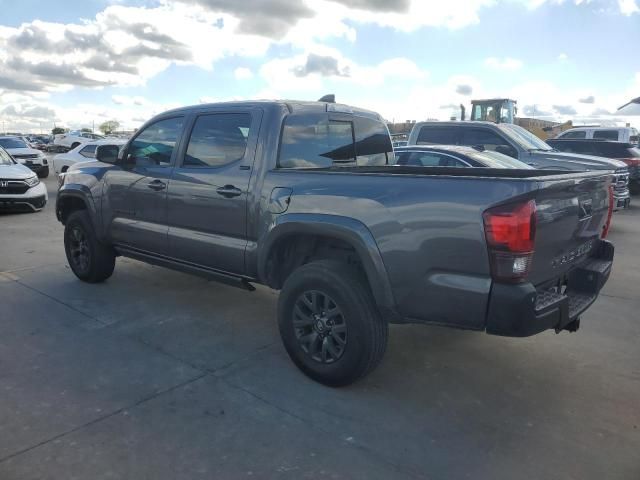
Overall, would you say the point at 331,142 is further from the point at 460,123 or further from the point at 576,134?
the point at 576,134

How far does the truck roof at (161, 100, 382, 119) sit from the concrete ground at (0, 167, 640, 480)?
1.88 metres

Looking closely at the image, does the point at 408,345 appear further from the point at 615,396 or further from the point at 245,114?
the point at 245,114

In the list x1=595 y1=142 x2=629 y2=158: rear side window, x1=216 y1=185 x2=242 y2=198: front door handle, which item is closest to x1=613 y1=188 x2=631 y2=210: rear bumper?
x1=595 y1=142 x2=629 y2=158: rear side window

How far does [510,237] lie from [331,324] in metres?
1.32

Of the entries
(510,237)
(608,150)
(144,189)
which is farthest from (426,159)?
(608,150)

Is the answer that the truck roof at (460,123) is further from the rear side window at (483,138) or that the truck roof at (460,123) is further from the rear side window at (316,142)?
the rear side window at (316,142)

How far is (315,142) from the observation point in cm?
428

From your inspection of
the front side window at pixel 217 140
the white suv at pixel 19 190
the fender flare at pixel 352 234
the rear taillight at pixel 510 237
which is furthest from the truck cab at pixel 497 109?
the rear taillight at pixel 510 237

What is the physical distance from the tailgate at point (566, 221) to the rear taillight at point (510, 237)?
107mm

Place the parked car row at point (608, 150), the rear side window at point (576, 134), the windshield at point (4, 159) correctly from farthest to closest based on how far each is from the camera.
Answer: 1. the rear side window at point (576, 134)
2. the parked car row at point (608, 150)
3. the windshield at point (4, 159)

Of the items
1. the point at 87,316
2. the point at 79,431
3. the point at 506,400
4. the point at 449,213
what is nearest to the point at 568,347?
the point at 506,400

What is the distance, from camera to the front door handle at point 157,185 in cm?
468

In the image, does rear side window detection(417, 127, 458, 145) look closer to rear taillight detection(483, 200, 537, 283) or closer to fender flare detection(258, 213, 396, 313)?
fender flare detection(258, 213, 396, 313)

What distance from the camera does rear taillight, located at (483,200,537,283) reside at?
8.96ft
